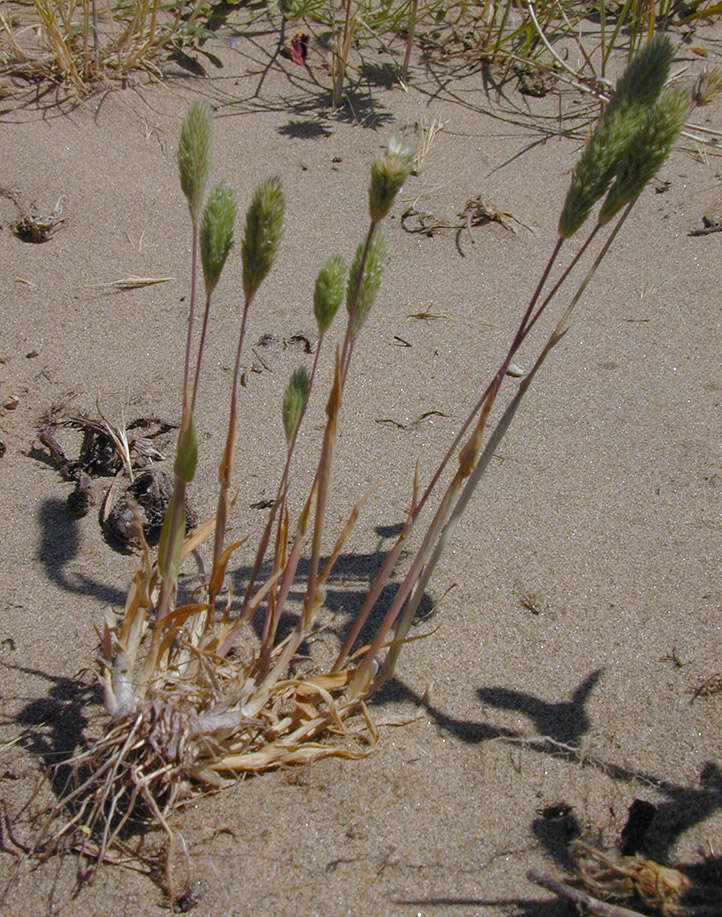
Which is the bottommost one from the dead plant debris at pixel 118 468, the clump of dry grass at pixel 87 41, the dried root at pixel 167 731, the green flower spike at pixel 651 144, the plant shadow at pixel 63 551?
the plant shadow at pixel 63 551

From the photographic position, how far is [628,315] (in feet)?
7.31

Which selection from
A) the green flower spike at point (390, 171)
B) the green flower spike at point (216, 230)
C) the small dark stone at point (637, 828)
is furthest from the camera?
the small dark stone at point (637, 828)

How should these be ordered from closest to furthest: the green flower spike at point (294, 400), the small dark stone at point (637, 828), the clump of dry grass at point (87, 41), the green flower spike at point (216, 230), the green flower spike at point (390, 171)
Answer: the green flower spike at point (390, 171) → the green flower spike at point (216, 230) → the green flower spike at point (294, 400) → the small dark stone at point (637, 828) → the clump of dry grass at point (87, 41)

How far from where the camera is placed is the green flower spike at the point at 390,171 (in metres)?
0.81

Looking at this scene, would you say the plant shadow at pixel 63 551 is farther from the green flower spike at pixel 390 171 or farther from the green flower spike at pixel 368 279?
the green flower spike at pixel 390 171

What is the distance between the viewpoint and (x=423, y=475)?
177 cm

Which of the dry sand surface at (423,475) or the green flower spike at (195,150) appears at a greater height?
the green flower spike at (195,150)

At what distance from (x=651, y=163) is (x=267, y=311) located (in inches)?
55.4

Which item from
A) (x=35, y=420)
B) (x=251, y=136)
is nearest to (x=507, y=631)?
(x=35, y=420)

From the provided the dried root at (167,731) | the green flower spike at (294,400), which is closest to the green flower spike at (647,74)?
the green flower spike at (294,400)

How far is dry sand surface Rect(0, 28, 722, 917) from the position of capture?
1.17m

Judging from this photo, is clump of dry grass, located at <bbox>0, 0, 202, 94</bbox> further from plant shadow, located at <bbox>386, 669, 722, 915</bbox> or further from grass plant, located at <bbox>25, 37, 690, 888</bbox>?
plant shadow, located at <bbox>386, 669, 722, 915</bbox>

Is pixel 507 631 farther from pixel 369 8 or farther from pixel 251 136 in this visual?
pixel 369 8

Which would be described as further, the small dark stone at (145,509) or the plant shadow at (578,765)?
the small dark stone at (145,509)
